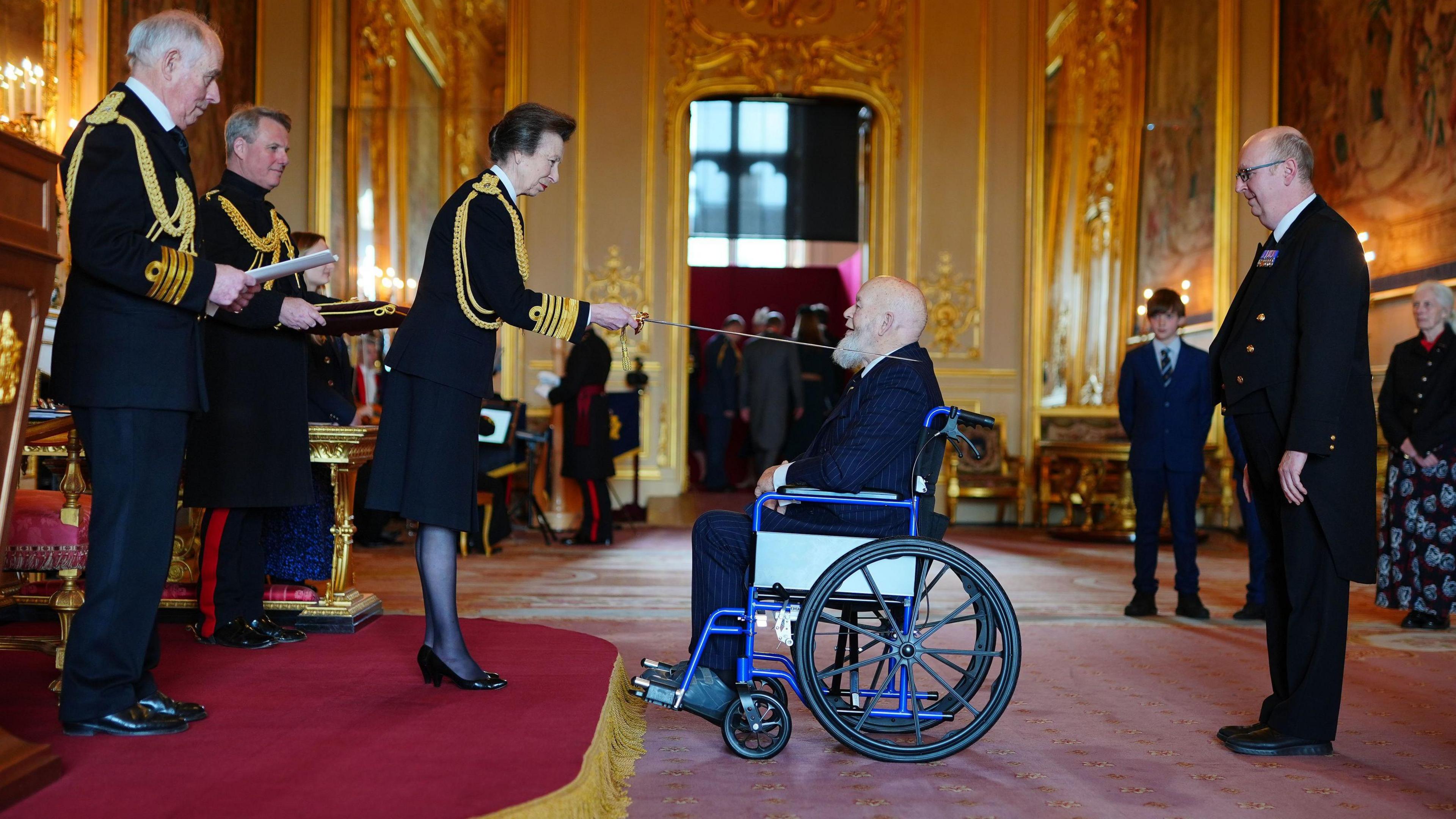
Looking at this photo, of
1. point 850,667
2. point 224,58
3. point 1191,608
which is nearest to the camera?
point 850,667

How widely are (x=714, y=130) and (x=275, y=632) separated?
904cm

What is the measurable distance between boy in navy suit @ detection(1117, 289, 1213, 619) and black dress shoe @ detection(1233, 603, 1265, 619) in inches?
5.3

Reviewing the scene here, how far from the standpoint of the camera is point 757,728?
2604mm

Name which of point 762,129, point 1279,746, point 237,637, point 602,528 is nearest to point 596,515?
point 602,528

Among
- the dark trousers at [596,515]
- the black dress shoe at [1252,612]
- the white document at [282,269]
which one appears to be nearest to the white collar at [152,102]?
the white document at [282,269]

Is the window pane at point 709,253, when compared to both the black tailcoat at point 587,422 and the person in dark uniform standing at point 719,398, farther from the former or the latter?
the black tailcoat at point 587,422

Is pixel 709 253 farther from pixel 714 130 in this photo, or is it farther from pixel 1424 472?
pixel 1424 472

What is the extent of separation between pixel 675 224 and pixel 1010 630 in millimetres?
6768

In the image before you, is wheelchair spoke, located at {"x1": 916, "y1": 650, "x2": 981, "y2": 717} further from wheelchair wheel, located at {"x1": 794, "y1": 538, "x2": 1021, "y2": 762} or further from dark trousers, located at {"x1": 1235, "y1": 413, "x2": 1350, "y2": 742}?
dark trousers, located at {"x1": 1235, "y1": 413, "x2": 1350, "y2": 742}

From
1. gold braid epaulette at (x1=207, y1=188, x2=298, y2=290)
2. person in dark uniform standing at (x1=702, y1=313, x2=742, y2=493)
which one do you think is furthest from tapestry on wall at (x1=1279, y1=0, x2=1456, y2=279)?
gold braid epaulette at (x1=207, y1=188, x2=298, y2=290)

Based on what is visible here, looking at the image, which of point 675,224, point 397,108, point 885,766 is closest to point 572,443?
point 675,224

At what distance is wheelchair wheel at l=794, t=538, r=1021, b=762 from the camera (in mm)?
2504

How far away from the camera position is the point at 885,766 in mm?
2607

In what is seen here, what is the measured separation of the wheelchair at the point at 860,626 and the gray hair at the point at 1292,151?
1.03 m
